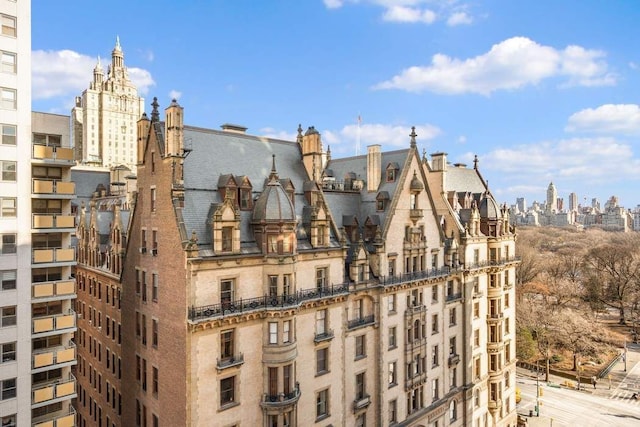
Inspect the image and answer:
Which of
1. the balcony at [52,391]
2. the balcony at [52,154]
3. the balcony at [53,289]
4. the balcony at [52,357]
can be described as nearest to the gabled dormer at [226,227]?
the balcony at [52,154]

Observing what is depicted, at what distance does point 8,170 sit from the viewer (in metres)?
34.9

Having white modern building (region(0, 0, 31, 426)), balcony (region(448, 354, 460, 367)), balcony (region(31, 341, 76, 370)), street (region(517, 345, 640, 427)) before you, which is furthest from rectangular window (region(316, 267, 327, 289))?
street (region(517, 345, 640, 427))

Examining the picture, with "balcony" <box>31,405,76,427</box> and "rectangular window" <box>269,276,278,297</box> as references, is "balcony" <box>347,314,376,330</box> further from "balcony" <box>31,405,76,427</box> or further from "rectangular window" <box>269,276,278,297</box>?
"balcony" <box>31,405,76,427</box>

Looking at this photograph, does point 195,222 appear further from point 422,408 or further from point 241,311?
point 422,408

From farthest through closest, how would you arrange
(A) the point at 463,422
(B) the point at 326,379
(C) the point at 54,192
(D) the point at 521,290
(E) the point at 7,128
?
(D) the point at 521,290
(A) the point at 463,422
(B) the point at 326,379
(C) the point at 54,192
(E) the point at 7,128

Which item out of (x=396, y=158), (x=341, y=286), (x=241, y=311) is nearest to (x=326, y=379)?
(x=341, y=286)

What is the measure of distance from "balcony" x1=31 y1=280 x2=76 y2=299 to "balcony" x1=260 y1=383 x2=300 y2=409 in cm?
1932

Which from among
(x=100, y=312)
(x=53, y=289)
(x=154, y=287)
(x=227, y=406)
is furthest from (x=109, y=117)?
(x=227, y=406)

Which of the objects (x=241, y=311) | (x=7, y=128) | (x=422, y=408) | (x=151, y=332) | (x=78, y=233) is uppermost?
(x=7, y=128)

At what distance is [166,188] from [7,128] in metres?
12.8

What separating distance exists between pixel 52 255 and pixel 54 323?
19.0 feet

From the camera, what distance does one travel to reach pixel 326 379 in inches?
1709

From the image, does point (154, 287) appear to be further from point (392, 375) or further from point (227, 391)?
point (392, 375)

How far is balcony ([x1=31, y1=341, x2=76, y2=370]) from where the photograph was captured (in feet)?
121
